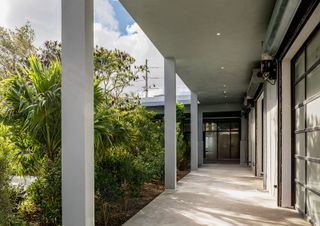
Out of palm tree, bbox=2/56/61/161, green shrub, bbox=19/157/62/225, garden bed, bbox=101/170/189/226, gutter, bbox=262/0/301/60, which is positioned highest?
gutter, bbox=262/0/301/60

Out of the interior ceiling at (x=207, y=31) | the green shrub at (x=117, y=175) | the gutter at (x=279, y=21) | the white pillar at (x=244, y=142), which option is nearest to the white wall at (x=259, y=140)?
the interior ceiling at (x=207, y=31)

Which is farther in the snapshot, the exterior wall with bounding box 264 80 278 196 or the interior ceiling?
the exterior wall with bounding box 264 80 278 196

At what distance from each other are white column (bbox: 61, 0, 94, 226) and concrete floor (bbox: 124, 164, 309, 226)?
1.76 meters

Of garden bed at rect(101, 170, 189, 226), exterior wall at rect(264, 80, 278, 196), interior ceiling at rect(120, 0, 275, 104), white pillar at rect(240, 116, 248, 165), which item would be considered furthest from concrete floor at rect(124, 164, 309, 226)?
white pillar at rect(240, 116, 248, 165)

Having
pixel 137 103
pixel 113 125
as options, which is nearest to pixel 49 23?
pixel 137 103

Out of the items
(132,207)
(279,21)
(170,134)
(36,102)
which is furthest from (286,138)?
(36,102)

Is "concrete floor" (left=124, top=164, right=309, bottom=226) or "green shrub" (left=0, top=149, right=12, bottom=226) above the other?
"green shrub" (left=0, top=149, right=12, bottom=226)

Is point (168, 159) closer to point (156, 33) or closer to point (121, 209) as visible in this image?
point (121, 209)

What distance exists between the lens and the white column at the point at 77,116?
3.45 m

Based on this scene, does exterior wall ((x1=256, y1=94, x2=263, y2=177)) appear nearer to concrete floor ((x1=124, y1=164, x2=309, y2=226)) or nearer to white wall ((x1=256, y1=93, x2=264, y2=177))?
white wall ((x1=256, y1=93, x2=264, y2=177))

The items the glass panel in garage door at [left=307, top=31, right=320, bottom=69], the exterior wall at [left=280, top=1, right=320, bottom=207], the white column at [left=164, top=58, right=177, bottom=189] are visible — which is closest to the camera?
the glass panel in garage door at [left=307, top=31, right=320, bottom=69]

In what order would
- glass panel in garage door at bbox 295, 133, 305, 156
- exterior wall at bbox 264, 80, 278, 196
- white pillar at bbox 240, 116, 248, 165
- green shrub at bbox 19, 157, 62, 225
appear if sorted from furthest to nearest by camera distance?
white pillar at bbox 240, 116, 248, 165 → exterior wall at bbox 264, 80, 278, 196 → glass panel in garage door at bbox 295, 133, 305, 156 → green shrub at bbox 19, 157, 62, 225

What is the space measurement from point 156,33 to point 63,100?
3.42 m

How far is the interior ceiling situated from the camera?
→ 16.5 ft
